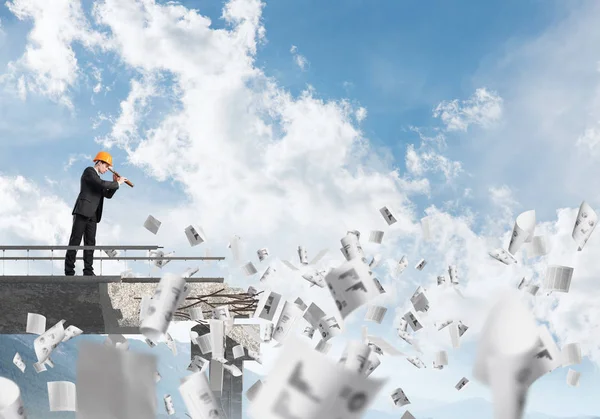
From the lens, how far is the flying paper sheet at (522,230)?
376cm

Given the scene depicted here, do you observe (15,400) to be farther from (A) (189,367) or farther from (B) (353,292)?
(A) (189,367)

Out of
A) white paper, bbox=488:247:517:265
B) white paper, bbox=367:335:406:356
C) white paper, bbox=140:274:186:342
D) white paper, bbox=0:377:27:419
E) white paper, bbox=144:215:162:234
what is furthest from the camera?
white paper, bbox=144:215:162:234

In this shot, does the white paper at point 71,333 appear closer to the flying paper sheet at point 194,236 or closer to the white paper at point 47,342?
the white paper at point 47,342

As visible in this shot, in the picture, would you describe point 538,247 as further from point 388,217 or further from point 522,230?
point 388,217

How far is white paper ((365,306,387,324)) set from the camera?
4.04 meters

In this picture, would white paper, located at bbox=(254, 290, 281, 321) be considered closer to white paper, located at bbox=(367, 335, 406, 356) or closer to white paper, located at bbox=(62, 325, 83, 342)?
white paper, located at bbox=(367, 335, 406, 356)

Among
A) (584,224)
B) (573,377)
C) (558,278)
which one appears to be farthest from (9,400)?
(573,377)

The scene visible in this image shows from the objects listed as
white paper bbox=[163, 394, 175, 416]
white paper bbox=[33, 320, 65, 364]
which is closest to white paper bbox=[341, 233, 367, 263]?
white paper bbox=[163, 394, 175, 416]

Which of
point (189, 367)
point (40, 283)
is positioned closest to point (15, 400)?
point (189, 367)

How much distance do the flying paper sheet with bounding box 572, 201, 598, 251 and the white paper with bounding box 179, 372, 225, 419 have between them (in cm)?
252

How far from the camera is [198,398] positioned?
1942mm

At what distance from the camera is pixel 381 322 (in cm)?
402

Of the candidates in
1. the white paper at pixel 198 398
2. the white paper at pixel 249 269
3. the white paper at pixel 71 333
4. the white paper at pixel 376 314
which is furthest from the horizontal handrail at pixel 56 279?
the white paper at pixel 198 398

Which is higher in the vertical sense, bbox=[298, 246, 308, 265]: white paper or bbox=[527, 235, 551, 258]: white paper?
bbox=[298, 246, 308, 265]: white paper
